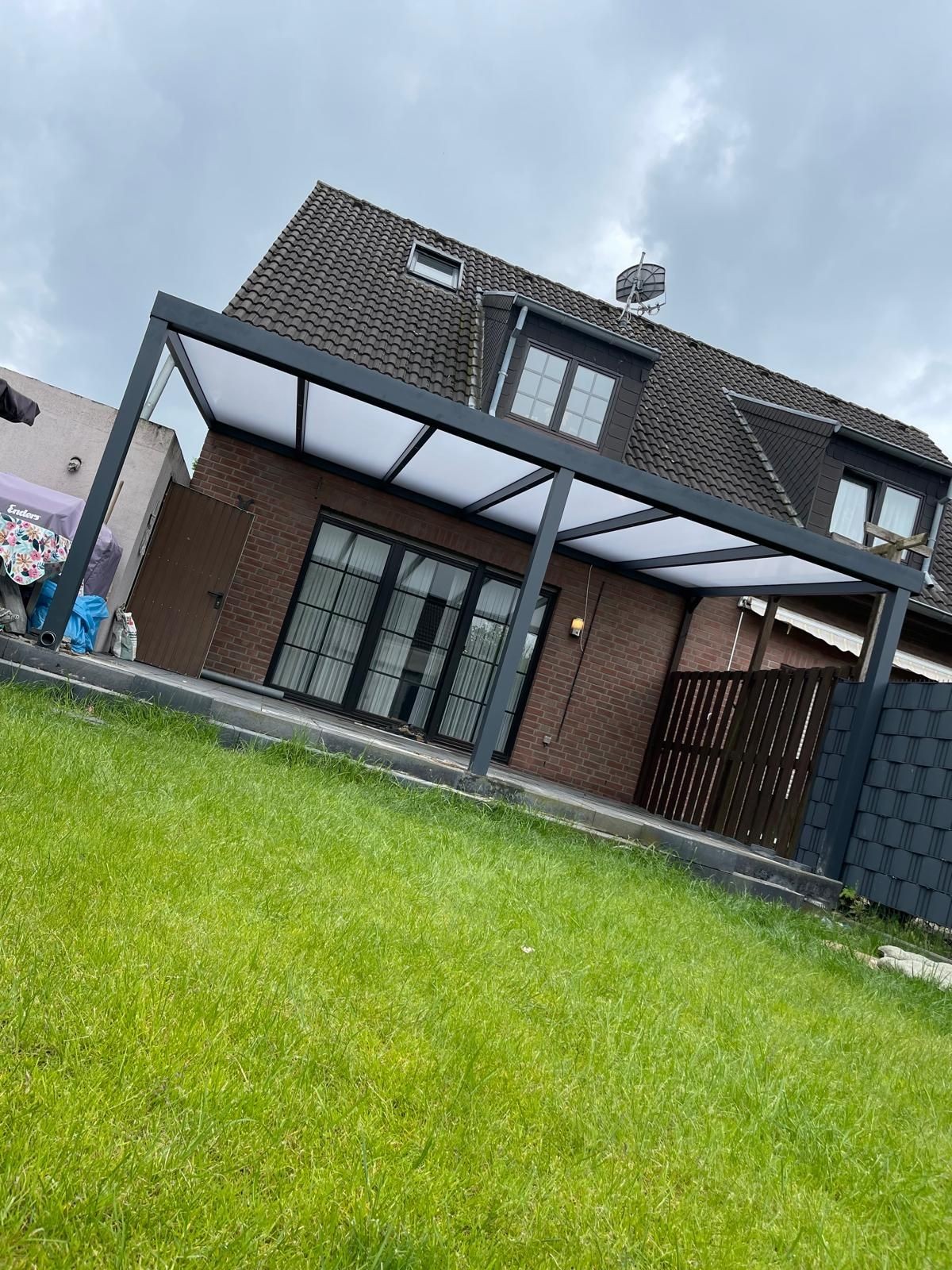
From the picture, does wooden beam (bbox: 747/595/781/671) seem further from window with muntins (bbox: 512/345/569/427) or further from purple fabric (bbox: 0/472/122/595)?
purple fabric (bbox: 0/472/122/595)

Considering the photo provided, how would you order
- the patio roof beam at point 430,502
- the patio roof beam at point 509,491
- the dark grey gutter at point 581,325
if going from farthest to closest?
the patio roof beam at point 430,502 → the dark grey gutter at point 581,325 → the patio roof beam at point 509,491

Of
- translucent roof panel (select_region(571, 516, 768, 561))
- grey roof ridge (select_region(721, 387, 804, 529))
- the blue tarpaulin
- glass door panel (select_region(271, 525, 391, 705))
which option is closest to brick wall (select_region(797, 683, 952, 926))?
translucent roof panel (select_region(571, 516, 768, 561))

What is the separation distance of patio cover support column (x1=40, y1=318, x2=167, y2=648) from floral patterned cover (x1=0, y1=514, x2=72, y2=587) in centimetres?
19

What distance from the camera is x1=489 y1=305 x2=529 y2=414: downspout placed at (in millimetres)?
10277

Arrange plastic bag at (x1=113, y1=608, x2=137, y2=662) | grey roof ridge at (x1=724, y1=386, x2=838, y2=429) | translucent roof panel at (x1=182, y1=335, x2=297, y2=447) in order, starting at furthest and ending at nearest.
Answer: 1. grey roof ridge at (x1=724, y1=386, x2=838, y2=429)
2. plastic bag at (x1=113, y1=608, x2=137, y2=662)
3. translucent roof panel at (x1=182, y1=335, x2=297, y2=447)

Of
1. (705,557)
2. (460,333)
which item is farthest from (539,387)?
(705,557)

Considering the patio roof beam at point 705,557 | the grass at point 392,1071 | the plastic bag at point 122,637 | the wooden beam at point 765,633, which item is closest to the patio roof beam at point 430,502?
the patio roof beam at point 705,557

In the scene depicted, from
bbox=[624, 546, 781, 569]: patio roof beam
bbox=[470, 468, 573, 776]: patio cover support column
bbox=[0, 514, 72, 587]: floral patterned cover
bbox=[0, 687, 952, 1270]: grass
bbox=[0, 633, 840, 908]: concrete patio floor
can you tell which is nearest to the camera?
bbox=[0, 687, 952, 1270]: grass

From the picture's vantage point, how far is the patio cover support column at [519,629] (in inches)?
276

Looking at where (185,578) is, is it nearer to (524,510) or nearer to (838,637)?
(524,510)

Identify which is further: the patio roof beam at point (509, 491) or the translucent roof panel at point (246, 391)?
the patio roof beam at point (509, 491)

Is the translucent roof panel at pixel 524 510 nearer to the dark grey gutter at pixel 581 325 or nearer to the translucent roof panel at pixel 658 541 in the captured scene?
the translucent roof panel at pixel 658 541

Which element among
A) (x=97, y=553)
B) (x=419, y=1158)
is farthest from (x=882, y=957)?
(x=97, y=553)

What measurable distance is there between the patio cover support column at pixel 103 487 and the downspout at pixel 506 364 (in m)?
4.41
